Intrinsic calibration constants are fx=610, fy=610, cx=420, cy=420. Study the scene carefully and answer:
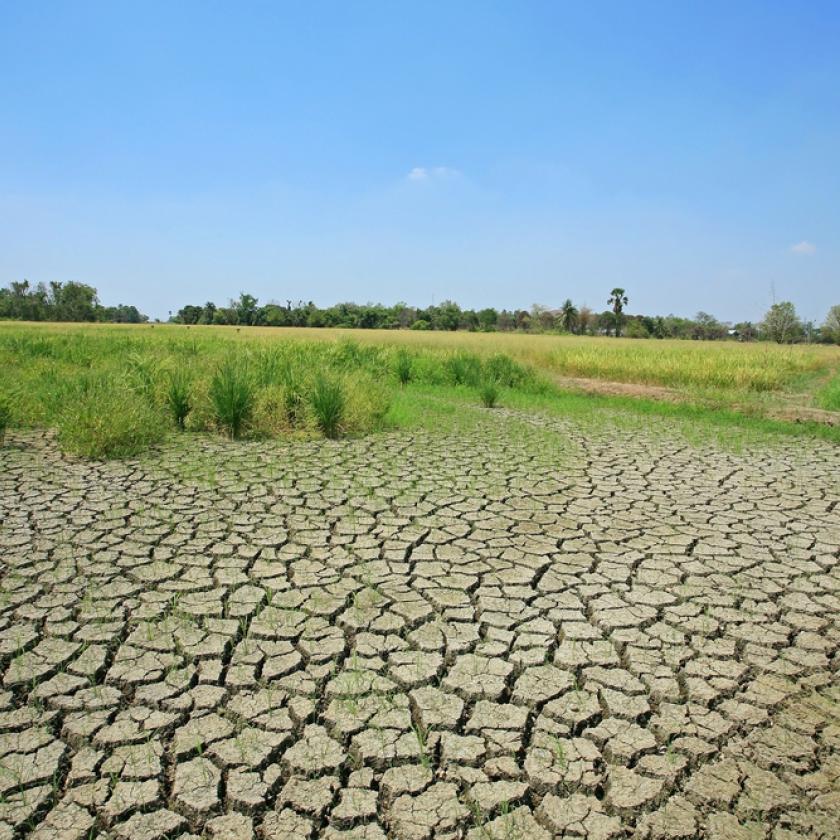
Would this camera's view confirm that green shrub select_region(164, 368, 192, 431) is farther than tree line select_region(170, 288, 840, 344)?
No

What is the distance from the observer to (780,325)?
41.5 metres

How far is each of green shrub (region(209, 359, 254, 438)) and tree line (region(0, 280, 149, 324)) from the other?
64.1 meters

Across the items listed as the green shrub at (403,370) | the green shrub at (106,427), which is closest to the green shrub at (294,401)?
the green shrub at (106,427)

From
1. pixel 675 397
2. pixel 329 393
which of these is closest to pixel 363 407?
pixel 329 393

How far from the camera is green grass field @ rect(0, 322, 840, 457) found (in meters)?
7.99

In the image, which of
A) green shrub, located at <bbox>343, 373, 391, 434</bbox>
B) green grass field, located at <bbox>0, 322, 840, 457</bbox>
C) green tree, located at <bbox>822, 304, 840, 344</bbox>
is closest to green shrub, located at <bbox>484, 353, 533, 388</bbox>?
green grass field, located at <bbox>0, 322, 840, 457</bbox>

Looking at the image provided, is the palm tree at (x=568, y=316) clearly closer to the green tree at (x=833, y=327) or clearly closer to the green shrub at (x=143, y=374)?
the green tree at (x=833, y=327)

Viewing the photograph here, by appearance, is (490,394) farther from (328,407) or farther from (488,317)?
(488,317)

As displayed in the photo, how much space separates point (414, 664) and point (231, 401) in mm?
5853

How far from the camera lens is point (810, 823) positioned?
6.52 ft

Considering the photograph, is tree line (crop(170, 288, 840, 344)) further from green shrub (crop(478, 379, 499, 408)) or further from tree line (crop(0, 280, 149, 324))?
green shrub (crop(478, 379, 499, 408))

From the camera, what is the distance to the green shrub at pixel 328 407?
27.0 ft

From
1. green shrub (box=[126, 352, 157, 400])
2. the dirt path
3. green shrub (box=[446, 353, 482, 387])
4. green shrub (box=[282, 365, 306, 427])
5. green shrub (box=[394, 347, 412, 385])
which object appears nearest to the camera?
green shrub (box=[282, 365, 306, 427])

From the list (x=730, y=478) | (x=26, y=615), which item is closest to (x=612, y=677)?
(x=26, y=615)
